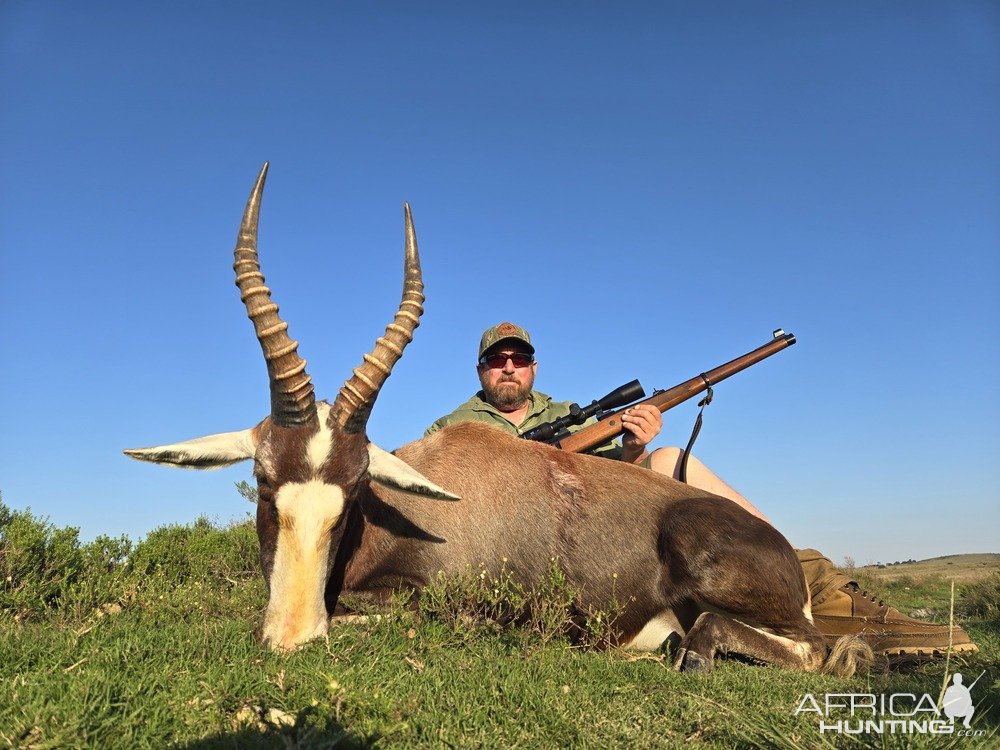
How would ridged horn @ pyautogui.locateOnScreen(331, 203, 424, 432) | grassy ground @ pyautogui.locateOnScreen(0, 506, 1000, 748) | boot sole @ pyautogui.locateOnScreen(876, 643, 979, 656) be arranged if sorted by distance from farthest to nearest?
boot sole @ pyautogui.locateOnScreen(876, 643, 979, 656) < ridged horn @ pyautogui.locateOnScreen(331, 203, 424, 432) < grassy ground @ pyautogui.locateOnScreen(0, 506, 1000, 748)

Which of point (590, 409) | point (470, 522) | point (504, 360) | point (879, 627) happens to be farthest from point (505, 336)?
point (879, 627)

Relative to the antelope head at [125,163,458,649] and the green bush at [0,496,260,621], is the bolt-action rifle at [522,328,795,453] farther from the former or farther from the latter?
the green bush at [0,496,260,621]

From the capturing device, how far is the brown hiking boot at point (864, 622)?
5.62 metres

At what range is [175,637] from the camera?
390 cm

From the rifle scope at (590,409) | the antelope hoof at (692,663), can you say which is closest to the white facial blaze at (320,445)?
the antelope hoof at (692,663)

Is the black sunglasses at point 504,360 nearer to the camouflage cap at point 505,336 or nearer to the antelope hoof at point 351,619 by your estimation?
the camouflage cap at point 505,336

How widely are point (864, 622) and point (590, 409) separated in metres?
3.31

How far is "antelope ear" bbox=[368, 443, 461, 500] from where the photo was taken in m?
5.04

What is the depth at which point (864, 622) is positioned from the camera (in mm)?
6145

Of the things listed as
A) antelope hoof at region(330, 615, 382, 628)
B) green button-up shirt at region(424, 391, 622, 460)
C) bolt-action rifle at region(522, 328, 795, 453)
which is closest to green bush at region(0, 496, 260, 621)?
antelope hoof at region(330, 615, 382, 628)

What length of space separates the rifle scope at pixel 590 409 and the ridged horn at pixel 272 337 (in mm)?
3515

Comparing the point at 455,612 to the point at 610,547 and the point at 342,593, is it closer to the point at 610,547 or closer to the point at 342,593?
the point at 342,593

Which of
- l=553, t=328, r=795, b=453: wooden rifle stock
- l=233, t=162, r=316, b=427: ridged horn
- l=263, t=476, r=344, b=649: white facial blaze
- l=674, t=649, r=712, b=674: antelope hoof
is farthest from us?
l=553, t=328, r=795, b=453: wooden rifle stock

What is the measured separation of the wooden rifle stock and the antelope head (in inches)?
97.8
